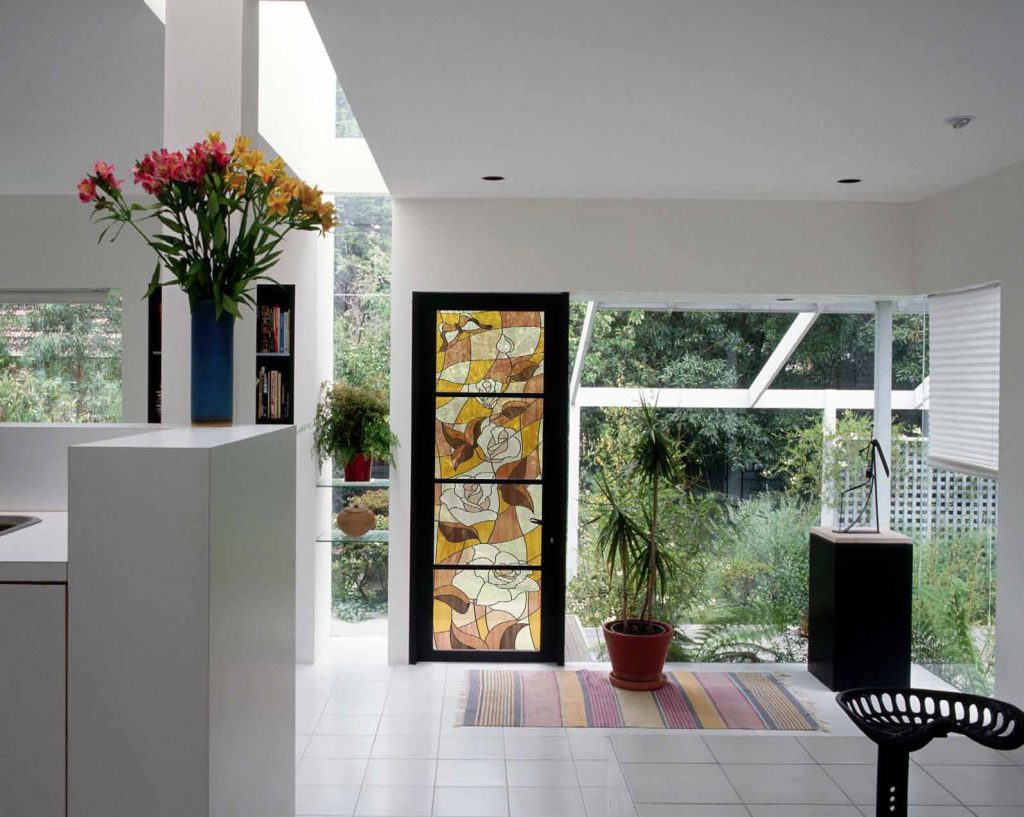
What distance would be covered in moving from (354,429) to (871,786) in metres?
3.09

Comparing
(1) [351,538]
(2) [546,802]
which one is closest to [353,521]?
(1) [351,538]

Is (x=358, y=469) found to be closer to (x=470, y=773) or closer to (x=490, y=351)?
(x=490, y=351)

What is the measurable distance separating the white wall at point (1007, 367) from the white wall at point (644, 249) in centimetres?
65

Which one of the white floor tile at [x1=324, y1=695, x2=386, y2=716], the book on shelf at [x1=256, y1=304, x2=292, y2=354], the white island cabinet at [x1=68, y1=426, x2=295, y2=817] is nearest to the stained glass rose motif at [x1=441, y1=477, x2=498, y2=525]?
the white floor tile at [x1=324, y1=695, x2=386, y2=716]

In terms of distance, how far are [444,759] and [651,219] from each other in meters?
3.05

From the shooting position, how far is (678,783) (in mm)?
3785

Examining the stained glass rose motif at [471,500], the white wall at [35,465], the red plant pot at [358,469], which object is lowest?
the stained glass rose motif at [471,500]

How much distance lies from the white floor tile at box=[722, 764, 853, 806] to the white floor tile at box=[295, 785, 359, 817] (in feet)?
4.90

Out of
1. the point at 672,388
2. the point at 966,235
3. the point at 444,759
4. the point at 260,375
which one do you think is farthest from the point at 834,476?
Answer: the point at 260,375

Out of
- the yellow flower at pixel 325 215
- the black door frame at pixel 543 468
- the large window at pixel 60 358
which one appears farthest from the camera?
the black door frame at pixel 543 468

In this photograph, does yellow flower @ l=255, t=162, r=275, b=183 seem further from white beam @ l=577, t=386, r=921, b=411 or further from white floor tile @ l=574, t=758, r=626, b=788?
white beam @ l=577, t=386, r=921, b=411

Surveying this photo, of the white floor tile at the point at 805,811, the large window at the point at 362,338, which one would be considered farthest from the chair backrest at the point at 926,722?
the large window at the point at 362,338

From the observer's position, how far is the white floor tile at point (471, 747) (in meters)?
4.12

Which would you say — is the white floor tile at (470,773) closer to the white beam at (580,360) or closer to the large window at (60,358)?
the large window at (60,358)
